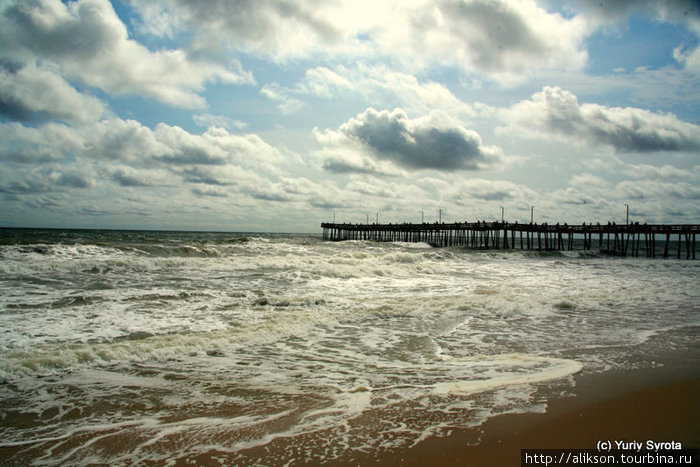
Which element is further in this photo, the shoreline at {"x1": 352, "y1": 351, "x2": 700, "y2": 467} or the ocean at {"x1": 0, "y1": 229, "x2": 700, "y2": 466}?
the ocean at {"x1": 0, "y1": 229, "x2": 700, "y2": 466}

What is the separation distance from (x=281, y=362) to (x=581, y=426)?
3560 millimetres

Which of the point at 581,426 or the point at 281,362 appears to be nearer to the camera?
the point at 581,426

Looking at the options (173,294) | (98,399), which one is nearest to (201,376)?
(98,399)

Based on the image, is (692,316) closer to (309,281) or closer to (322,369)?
(322,369)

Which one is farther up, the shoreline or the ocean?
the shoreline

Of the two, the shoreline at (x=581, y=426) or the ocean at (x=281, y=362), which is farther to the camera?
the ocean at (x=281, y=362)

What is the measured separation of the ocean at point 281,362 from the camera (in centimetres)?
326

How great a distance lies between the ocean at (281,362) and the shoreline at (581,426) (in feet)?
0.53

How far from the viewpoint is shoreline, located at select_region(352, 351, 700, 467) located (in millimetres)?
2951

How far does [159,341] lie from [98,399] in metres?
2.10

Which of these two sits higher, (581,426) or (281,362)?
(581,426)

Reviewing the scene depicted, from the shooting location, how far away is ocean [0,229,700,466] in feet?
10.7

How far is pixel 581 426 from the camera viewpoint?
347 centimetres

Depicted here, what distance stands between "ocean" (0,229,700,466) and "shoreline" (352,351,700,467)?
0.16 m
